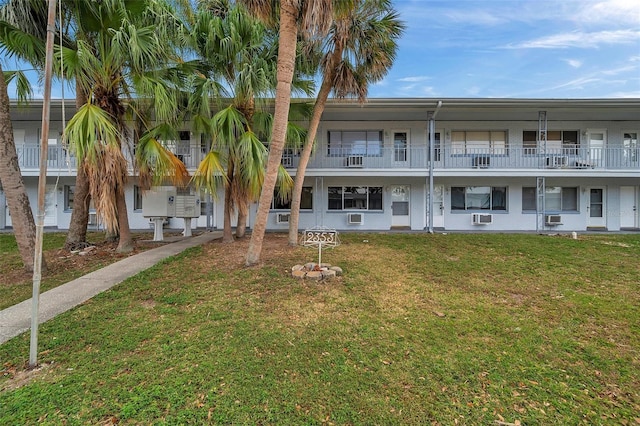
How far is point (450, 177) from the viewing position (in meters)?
14.5

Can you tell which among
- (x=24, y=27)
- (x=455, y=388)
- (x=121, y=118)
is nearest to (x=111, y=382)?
(x=455, y=388)

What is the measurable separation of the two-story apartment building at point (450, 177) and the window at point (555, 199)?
0.16 ft

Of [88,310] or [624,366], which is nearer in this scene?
[624,366]

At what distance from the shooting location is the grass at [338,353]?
2766 millimetres

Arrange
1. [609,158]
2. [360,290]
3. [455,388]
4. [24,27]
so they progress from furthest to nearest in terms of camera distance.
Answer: [609,158] → [24,27] → [360,290] → [455,388]

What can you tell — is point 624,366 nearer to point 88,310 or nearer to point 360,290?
point 360,290

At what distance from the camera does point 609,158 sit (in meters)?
14.0

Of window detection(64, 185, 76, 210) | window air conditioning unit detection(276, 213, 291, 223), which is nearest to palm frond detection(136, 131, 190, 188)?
window air conditioning unit detection(276, 213, 291, 223)

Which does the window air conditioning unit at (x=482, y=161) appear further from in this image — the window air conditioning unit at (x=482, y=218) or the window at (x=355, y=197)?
the window at (x=355, y=197)

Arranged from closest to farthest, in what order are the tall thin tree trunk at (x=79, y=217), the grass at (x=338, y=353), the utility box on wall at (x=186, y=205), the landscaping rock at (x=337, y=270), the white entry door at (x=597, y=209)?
the grass at (x=338, y=353) → the landscaping rock at (x=337, y=270) → the tall thin tree trunk at (x=79, y=217) → the utility box on wall at (x=186, y=205) → the white entry door at (x=597, y=209)

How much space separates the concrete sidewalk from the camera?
4.35m

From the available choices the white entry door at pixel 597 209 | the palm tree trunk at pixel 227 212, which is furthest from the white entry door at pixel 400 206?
the white entry door at pixel 597 209

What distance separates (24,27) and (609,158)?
21.3 meters

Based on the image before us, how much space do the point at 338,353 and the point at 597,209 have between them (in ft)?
58.7
